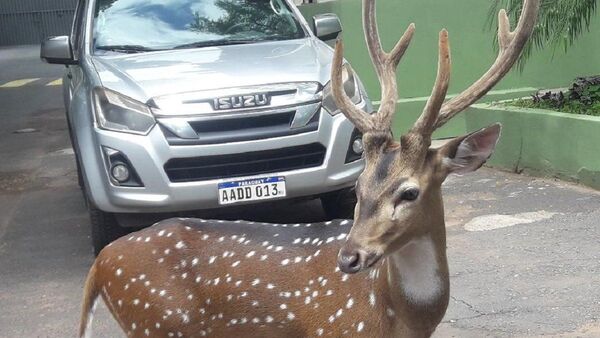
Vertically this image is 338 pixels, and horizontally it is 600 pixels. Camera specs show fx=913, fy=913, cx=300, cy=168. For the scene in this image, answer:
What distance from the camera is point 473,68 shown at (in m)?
10.8

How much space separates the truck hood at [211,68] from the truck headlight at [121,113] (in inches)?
2.3

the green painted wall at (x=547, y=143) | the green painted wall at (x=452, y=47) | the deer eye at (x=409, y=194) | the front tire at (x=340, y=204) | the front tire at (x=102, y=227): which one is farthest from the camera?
the green painted wall at (x=452, y=47)

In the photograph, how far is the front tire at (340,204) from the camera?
6777mm

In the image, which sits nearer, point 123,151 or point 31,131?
point 123,151

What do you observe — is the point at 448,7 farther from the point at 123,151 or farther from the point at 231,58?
the point at 123,151

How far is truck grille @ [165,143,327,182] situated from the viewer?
617 centimetres

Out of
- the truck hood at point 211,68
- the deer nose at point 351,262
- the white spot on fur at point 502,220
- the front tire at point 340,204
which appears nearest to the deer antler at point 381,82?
the deer nose at point 351,262

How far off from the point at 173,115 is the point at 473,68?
216 inches

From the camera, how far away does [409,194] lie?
3.43 m

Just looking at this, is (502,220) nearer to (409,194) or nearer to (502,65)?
(502,65)

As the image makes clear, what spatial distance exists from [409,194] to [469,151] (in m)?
0.32

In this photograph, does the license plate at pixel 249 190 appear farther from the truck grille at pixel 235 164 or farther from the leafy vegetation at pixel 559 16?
the leafy vegetation at pixel 559 16

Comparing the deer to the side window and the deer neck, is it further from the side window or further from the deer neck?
the side window

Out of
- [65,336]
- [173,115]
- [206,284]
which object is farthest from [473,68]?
[206,284]
